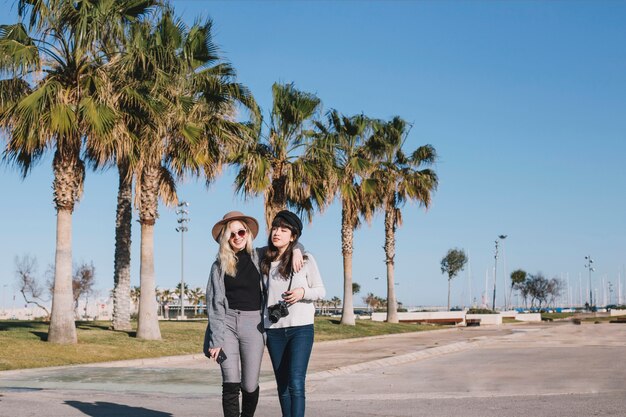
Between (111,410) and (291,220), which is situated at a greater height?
(291,220)

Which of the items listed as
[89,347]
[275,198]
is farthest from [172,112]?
[275,198]

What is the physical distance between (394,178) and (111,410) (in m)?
32.7

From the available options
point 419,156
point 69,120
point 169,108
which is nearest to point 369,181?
point 419,156

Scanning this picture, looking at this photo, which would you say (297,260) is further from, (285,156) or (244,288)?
(285,156)

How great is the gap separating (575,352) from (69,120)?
13.9 meters

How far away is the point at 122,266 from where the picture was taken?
77.8ft

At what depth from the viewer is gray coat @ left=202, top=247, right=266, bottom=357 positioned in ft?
19.1

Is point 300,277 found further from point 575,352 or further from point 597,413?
point 575,352

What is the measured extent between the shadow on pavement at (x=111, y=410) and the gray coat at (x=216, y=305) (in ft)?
9.35

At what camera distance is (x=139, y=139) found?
20.5 m

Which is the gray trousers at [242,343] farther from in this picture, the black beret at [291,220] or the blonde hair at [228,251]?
the black beret at [291,220]

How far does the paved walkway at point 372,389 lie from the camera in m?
8.73

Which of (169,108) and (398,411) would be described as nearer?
(398,411)

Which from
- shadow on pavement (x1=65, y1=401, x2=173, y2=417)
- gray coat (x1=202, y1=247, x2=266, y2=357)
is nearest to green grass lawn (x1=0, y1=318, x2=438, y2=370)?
shadow on pavement (x1=65, y1=401, x2=173, y2=417)
